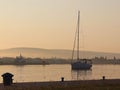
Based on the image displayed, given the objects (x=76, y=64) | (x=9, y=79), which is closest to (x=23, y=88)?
(x=9, y=79)

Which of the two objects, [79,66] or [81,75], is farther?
[79,66]

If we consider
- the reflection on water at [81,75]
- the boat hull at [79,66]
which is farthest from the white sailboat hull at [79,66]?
the reflection on water at [81,75]

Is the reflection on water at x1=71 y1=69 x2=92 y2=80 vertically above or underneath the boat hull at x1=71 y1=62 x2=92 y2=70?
underneath

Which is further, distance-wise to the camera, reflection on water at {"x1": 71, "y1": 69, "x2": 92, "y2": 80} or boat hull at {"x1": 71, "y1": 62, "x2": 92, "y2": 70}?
boat hull at {"x1": 71, "y1": 62, "x2": 92, "y2": 70}

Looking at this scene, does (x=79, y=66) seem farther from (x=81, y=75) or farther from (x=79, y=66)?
(x=81, y=75)

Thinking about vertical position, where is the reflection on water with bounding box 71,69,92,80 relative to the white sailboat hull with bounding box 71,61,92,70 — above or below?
below

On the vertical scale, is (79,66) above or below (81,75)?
above

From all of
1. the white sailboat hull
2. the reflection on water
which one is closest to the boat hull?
the white sailboat hull

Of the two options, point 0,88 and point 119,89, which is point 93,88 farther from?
point 0,88

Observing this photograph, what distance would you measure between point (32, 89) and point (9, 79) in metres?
5.12

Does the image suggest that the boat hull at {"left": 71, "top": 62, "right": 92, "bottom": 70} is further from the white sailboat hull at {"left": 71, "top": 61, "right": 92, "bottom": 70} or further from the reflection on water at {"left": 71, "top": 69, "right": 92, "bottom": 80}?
the reflection on water at {"left": 71, "top": 69, "right": 92, "bottom": 80}

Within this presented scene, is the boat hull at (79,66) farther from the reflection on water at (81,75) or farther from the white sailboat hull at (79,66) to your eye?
the reflection on water at (81,75)

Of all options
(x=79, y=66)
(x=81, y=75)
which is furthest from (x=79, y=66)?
(x=81, y=75)

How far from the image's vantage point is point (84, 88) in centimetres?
3519
